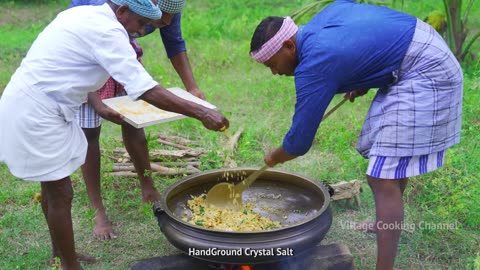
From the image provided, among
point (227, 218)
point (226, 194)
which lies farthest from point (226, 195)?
point (227, 218)

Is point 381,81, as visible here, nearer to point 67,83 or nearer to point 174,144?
point 67,83

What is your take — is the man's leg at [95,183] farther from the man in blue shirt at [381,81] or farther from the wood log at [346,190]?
the wood log at [346,190]

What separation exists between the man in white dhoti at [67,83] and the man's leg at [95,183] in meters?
0.83

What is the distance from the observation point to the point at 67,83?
2.90 m

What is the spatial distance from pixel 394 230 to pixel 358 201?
119cm

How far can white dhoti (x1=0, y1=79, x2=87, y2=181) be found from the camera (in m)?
2.91

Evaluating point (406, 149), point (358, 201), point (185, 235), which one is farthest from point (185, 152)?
point (406, 149)

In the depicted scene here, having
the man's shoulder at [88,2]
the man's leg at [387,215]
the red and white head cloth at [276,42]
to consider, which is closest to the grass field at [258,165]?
the man's leg at [387,215]

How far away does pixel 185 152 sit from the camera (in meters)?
5.05

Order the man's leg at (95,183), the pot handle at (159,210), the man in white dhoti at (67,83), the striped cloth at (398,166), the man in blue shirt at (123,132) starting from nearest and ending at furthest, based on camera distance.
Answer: the man in white dhoti at (67,83) < the striped cloth at (398,166) < the pot handle at (159,210) < the man in blue shirt at (123,132) < the man's leg at (95,183)

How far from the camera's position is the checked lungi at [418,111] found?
299cm

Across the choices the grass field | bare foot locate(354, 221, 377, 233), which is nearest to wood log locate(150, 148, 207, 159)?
the grass field

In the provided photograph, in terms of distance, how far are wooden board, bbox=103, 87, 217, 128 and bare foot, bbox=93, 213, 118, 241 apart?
0.84 meters

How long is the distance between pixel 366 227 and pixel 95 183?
1.90 meters
